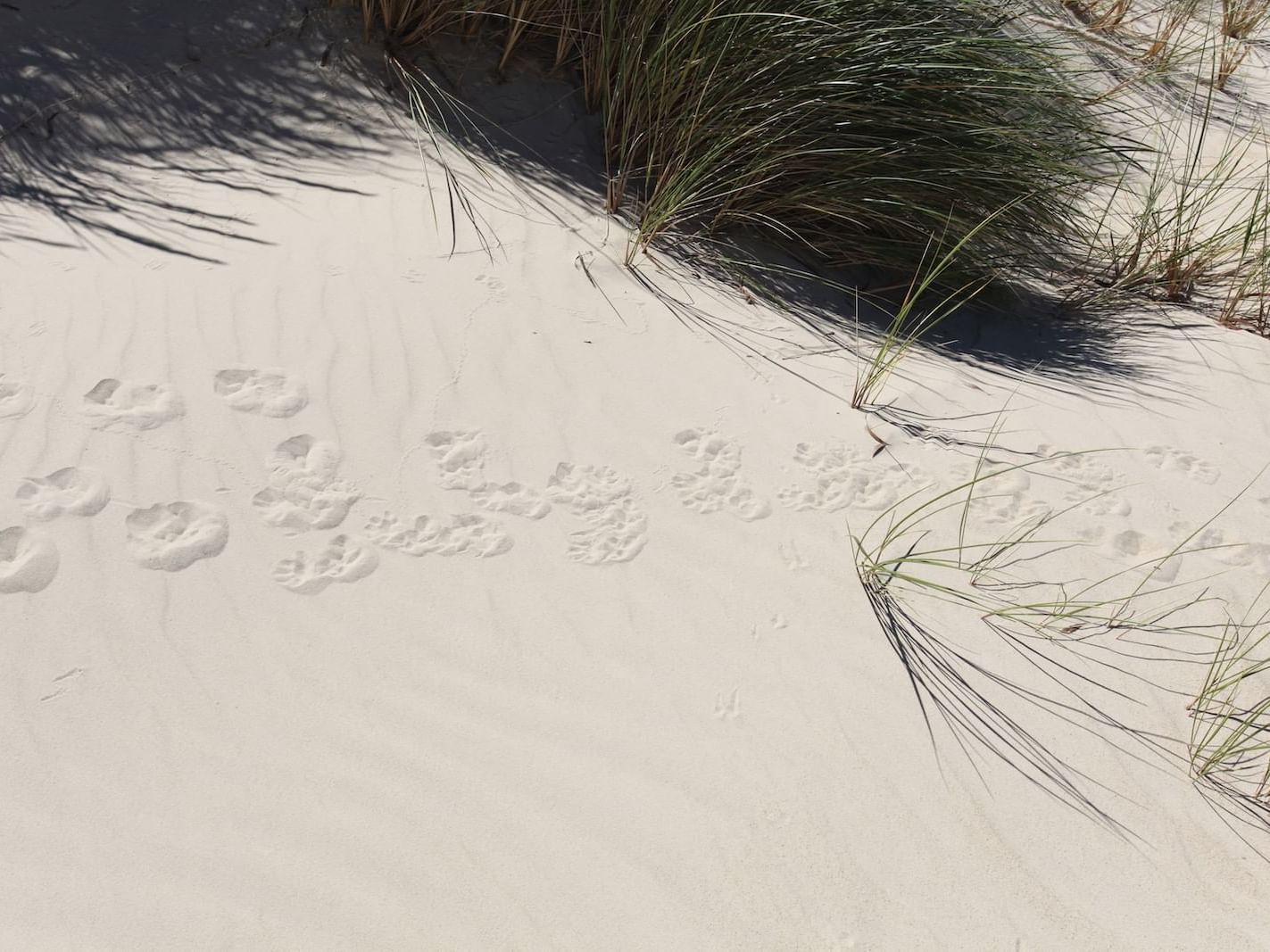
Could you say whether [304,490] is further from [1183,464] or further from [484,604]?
[1183,464]

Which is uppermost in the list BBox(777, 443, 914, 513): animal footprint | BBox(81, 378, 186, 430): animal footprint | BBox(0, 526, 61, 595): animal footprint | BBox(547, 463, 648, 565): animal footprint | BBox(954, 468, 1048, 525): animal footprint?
BBox(954, 468, 1048, 525): animal footprint

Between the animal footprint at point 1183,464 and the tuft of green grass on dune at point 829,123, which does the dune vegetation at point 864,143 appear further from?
the animal footprint at point 1183,464

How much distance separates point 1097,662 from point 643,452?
3.45 feet

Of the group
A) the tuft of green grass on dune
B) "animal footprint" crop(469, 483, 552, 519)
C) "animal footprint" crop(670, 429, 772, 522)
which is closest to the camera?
"animal footprint" crop(469, 483, 552, 519)

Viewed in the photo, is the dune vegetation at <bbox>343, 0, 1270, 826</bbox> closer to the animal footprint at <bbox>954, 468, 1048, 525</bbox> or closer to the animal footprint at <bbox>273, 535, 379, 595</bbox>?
the animal footprint at <bbox>954, 468, 1048, 525</bbox>

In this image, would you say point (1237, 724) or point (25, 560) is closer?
point (25, 560)

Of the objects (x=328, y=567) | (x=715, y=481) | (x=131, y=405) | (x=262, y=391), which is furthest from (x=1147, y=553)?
(x=131, y=405)

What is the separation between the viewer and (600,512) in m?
2.18

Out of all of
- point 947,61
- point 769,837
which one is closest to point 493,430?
point 769,837

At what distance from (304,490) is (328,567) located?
0.71 ft

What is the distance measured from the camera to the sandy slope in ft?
5.06

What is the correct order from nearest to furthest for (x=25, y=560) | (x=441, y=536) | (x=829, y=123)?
(x=25, y=560), (x=441, y=536), (x=829, y=123)

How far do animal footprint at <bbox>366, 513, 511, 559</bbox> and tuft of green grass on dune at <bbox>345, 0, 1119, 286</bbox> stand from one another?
120cm

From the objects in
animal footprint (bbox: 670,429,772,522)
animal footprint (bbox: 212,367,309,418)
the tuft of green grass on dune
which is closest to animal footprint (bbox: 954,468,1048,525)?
animal footprint (bbox: 670,429,772,522)
